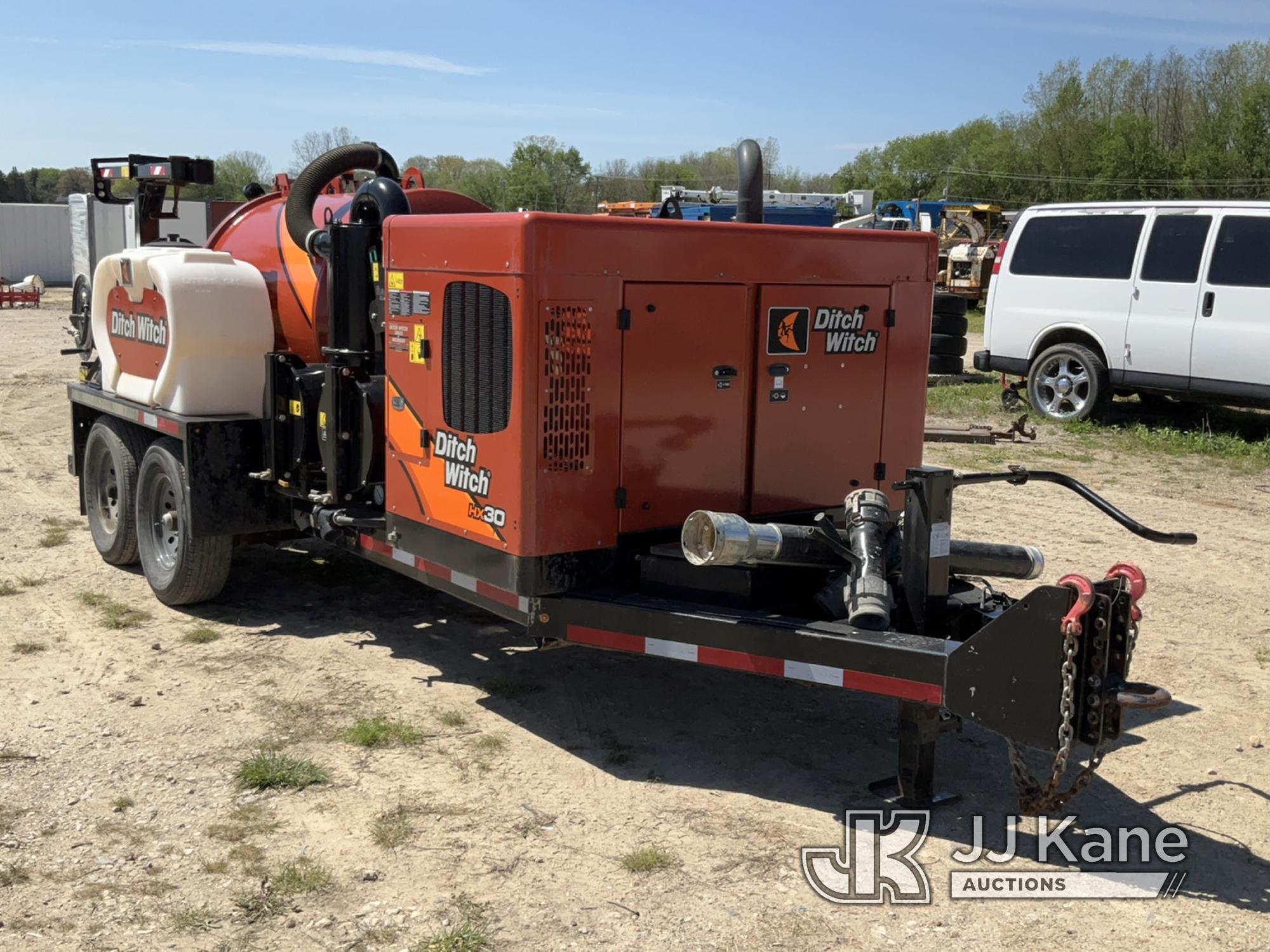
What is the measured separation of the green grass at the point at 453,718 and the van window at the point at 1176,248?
913cm

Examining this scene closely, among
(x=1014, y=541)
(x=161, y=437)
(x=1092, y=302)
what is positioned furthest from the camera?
(x=1092, y=302)

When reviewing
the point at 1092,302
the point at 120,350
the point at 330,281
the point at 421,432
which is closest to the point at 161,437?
the point at 120,350

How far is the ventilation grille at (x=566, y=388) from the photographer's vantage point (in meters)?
4.63

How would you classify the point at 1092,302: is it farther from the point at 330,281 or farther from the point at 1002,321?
the point at 330,281

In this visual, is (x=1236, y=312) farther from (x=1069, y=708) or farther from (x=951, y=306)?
(x=1069, y=708)

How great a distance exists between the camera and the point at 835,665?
4266 millimetres

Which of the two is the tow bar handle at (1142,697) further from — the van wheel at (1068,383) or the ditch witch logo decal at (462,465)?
the van wheel at (1068,383)

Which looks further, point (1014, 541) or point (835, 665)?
point (1014, 541)

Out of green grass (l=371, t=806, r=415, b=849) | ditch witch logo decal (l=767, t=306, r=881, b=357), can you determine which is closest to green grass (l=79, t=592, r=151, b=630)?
green grass (l=371, t=806, r=415, b=849)

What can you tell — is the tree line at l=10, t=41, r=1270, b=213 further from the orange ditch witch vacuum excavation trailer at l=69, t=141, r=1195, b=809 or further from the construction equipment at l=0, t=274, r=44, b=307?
the orange ditch witch vacuum excavation trailer at l=69, t=141, r=1195, b=809

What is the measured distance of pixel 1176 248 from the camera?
11.9 metres

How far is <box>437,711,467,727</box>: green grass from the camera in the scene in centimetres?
537

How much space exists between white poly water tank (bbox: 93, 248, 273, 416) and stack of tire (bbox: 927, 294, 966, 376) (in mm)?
10030

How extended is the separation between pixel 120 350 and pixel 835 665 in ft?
16.2
